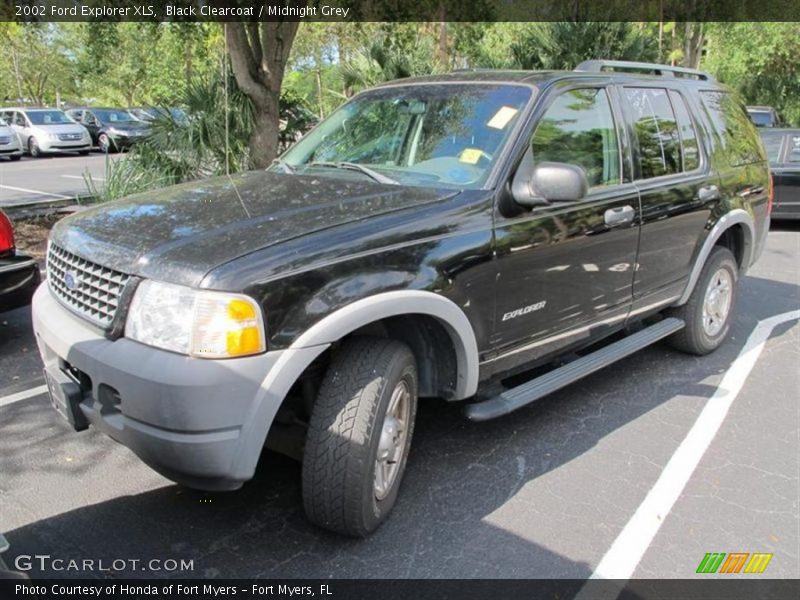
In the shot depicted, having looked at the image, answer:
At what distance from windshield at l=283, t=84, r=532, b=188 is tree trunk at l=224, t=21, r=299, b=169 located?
5.32 m

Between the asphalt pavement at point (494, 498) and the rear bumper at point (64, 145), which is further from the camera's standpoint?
the rear bumper at point (64, 145)

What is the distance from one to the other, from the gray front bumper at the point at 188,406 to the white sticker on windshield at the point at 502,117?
1.72m

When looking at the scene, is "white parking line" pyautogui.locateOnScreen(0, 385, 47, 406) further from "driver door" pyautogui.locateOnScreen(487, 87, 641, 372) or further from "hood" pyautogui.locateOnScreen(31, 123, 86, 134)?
A: "hood" pyautogui.locateOnScreen(31, 123, 86, 134)

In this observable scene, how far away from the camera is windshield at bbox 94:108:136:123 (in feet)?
88.4

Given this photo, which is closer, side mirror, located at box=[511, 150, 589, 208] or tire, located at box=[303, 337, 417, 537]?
tire, located at box=[303, 337, 417, 537]

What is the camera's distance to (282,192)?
11.2 feet

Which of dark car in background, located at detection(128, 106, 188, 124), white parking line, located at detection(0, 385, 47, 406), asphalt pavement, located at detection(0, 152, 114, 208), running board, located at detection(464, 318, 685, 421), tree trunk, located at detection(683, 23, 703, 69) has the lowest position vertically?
white parking line, located at detection(0, 385, 47, 406)

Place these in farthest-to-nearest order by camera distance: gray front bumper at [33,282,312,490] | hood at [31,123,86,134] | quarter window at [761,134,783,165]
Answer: hood at [31,123,86,134]
quarter window at [761,134,783,165]
gray front bumper at [33,282,312,490]

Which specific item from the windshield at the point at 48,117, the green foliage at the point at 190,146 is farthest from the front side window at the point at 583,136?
the windshield at the point at 48,117

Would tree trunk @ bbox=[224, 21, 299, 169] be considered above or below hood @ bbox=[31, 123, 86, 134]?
above

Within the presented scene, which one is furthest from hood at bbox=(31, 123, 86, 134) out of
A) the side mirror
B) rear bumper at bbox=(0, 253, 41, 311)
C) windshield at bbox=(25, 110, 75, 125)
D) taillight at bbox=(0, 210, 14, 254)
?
the side mirror

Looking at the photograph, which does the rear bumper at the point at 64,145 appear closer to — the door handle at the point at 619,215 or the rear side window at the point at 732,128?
the rear side window at the point at 732,128

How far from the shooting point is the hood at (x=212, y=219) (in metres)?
2.63

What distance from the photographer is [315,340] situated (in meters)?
2.65
